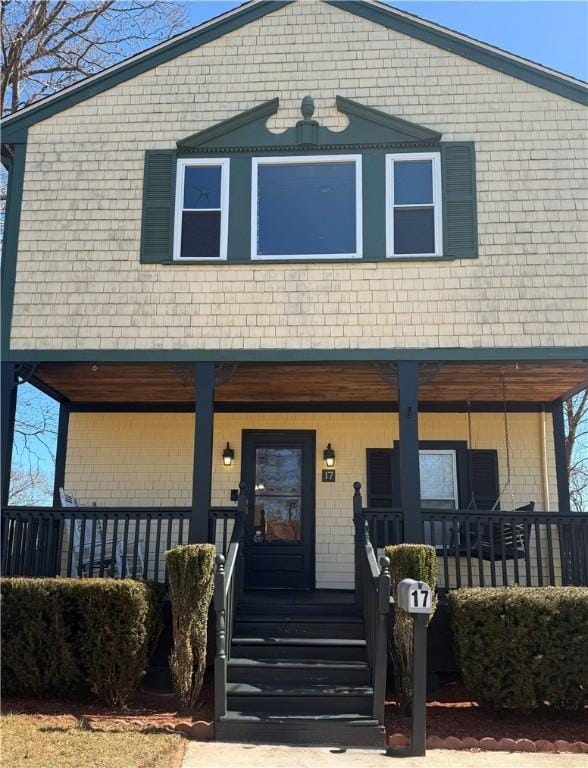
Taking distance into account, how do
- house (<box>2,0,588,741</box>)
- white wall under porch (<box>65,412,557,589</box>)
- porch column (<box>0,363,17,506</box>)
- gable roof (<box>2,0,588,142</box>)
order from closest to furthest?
house (<box>2,0,588,741</box>) < porch column (<box>0,363,17,506</box>) < gable roof (<box>2,0,588,142</box>) < white wall under porch (<box>65,412,557,589</box>)

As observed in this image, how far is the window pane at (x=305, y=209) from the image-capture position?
8711 mm

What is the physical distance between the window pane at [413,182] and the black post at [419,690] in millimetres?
4787

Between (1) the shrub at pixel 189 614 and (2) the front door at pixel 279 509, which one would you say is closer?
(1) the shrub at pixel 189 614

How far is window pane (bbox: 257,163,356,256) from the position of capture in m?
8.71

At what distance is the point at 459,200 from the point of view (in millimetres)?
8602

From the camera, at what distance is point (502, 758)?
586 cm

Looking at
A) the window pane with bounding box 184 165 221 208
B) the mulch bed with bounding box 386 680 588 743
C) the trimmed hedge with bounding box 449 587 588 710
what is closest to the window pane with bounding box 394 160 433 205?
the window pane with bounding box 184 165 221 208

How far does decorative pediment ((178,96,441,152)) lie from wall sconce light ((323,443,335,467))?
3970 mm

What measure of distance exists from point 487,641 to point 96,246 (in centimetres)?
589

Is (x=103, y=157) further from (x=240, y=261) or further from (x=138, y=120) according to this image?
(x=240, y=261)

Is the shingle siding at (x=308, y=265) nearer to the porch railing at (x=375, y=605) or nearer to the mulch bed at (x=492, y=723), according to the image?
the porch railing at (x=375, y=605)

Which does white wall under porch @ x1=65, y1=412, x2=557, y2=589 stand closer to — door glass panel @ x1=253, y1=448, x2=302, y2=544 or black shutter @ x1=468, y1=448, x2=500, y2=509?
black shutter @ x1=468, y1=448, x2=500, y2=509

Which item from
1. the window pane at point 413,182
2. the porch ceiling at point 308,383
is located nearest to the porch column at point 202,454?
the porch ceiling at point 308,383

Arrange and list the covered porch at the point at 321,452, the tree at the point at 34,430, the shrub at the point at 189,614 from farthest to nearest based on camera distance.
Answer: the tree at the point at 34,430
the covered porch at the point at 321,452
the shrub at the point at 189,614
